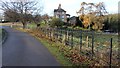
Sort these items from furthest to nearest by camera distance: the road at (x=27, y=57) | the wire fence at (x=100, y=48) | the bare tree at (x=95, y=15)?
1. the bare tree at (x=95, y=15)
2. the road at (x=27, y=57)
3. the wire fence at (x=100, y=48)

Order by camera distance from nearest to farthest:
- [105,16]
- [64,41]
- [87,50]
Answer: [87,50]
[64,41]
[105,16]

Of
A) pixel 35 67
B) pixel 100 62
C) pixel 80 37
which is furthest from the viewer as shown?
pixel 80 37

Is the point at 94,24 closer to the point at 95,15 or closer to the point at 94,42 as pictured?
the point at 95,15

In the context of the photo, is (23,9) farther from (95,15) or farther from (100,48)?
(100,48)

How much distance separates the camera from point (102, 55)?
961 centimetres

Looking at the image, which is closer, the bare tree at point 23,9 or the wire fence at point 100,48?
the wire fence at point 100,48

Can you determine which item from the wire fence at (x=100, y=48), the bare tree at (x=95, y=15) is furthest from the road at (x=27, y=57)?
the bare tree at (x=95, y=15)

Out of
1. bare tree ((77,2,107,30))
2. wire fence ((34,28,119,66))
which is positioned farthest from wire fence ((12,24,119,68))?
bare tree ((77,2,107,30))

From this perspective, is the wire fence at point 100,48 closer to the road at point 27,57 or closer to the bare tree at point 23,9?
the road at point 27,57

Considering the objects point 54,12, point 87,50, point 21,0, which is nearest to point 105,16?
point 21,0

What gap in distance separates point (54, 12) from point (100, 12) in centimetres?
4001

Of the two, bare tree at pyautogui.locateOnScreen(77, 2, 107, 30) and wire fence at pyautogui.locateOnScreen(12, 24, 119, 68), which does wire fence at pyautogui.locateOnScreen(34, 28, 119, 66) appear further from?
bare tree at pyautogui.locateOnScreen(77, 2, 107, 30)

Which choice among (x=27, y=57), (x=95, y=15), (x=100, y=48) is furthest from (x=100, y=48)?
(x=95, y=15)

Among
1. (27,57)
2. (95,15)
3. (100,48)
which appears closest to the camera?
(100,48)
